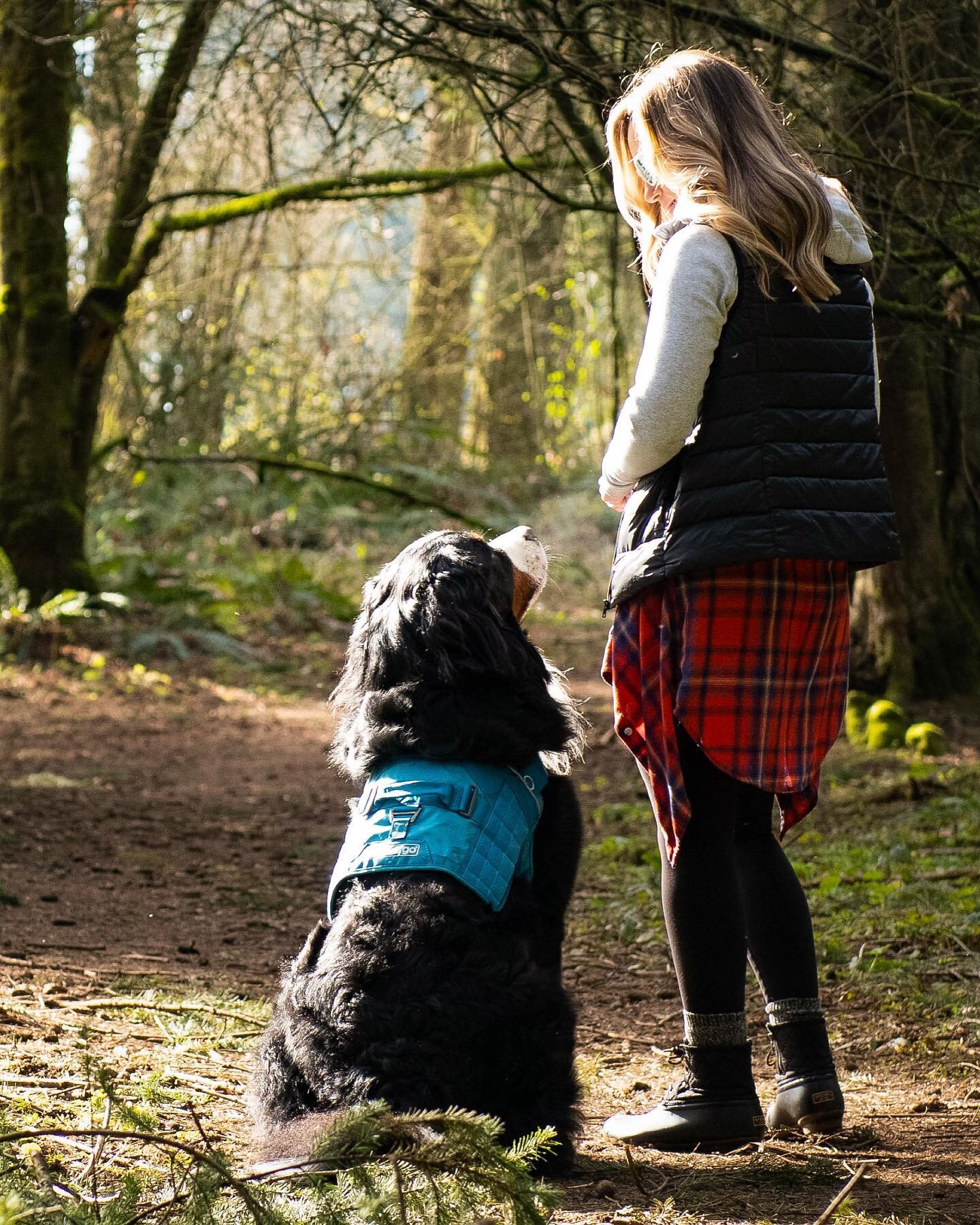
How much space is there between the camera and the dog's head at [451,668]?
9.07ft

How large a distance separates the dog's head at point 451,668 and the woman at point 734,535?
206mm

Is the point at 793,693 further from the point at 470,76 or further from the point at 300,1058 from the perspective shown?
the point at 470,76

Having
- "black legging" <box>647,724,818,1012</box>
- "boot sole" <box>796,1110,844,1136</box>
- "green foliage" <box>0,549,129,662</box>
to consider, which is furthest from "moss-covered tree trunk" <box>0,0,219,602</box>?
"boot sole" <box>796,1110,844,1136</box>

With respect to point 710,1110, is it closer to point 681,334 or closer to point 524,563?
point 524,563

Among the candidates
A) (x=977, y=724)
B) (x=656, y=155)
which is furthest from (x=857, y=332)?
(x=977, y=724)

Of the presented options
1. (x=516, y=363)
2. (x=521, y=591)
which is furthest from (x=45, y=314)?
(x=516, y=363)

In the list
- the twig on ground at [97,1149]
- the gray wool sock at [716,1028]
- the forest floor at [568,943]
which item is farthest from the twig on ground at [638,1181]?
the twig on ground at [97,1149]

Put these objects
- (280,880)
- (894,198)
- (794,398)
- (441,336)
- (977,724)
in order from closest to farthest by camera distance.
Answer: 1. (794,398)
2. (894,198)
3. (280,880)
4. (977,724)
5. (441,336)

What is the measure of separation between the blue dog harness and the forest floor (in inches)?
22.0

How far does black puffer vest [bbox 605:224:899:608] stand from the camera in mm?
2615

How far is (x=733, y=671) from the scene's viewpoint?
2723mm

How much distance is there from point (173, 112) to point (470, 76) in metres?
4.66

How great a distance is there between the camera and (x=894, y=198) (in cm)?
410

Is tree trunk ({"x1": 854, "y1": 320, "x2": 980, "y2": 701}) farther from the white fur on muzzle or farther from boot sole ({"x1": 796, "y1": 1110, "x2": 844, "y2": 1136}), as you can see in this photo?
boot sole ({"x1": 796, "y1": 1110, "x2": 844, "y2": 1136})
